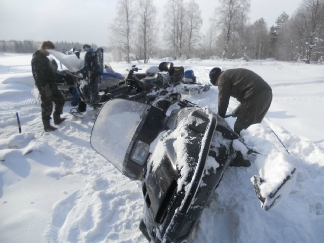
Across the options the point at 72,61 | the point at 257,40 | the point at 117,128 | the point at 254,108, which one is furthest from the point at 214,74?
the point at 257,40

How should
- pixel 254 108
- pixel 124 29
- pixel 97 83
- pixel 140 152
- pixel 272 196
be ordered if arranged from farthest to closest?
pixel 124 29
pixel 97 83
pixel 254 108
pixel 140 152
pixel 272 196

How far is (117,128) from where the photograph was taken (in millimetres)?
2152

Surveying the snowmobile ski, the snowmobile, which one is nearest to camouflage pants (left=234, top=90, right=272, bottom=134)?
the snowmobile ski

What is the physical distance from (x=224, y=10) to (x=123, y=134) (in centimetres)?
3279

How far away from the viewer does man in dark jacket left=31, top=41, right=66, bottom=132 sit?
4566 mm

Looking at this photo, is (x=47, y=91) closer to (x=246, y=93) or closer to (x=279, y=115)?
(x=246, y=93)

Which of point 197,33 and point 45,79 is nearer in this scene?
point 45,79

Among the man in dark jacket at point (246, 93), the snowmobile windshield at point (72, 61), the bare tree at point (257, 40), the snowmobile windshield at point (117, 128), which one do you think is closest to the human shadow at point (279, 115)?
the man in dark jacket at point (246, 93)

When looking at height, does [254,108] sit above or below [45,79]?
below

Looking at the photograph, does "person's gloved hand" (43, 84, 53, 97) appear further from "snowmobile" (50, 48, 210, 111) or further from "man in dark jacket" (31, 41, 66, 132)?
"snowmobile" (50, 48, 210, 111)

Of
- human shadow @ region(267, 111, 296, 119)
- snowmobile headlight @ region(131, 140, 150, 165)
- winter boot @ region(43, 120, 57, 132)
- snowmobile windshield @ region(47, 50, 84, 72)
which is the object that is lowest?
winter boot @ region(43, 120, 57, 132)

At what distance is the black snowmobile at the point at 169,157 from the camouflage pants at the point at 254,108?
1.72m

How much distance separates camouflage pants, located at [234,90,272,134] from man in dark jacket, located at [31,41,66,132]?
4139 mm

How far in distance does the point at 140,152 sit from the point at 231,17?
32784 millimetres
